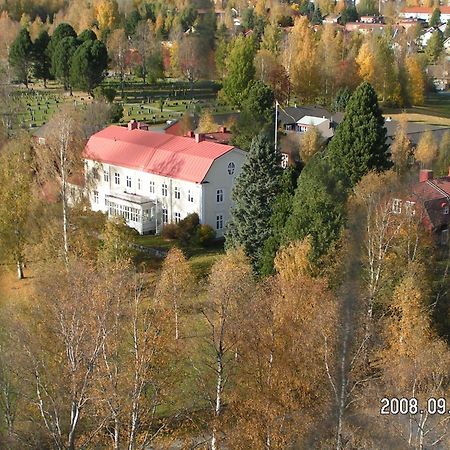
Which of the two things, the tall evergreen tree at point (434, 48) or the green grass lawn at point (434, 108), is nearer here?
the green grass lawn at point (434, 108)

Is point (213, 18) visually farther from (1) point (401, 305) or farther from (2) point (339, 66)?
(1) point (401, 305)

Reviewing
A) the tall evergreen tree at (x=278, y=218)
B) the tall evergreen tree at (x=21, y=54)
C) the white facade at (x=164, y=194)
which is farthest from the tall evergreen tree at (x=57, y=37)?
the tall evergreen tree at (x=278, y=218)

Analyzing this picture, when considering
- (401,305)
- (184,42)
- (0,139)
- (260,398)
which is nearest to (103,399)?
(260,398)

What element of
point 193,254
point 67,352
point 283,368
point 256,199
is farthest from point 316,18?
point 67,352

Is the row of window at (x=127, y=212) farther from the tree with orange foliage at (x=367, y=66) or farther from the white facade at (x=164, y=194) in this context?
the tree with orange foliage at (x=367, y=66)

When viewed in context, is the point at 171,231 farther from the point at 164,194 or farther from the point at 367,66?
the point at 367,66

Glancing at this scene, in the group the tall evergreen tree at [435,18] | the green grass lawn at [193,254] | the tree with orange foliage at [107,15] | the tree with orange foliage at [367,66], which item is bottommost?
the green grass lawn at [193,254]
